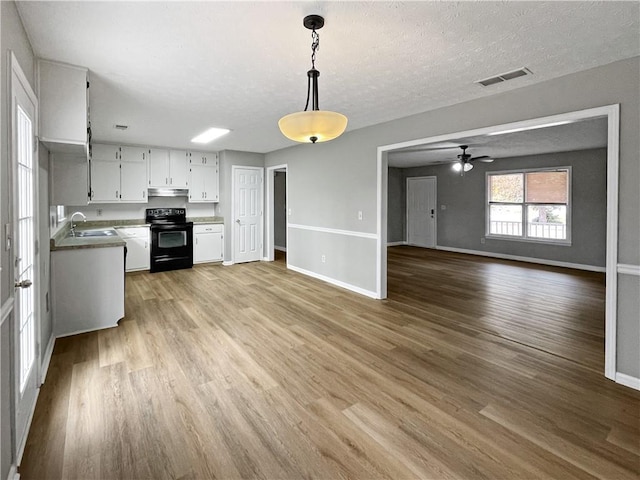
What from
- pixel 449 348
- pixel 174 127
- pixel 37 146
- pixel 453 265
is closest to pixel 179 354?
pixel 37 146

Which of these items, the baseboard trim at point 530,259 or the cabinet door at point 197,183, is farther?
the cabinet door at point 197,183

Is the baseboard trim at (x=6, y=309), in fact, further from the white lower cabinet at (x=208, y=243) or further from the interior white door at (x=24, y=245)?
the white lower cabinet at (x=208, y=243)

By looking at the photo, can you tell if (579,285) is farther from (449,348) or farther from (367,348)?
(367,348)

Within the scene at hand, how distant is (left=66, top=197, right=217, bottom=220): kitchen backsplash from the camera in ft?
21.1

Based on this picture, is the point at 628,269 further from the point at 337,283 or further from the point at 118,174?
the point at 118,174

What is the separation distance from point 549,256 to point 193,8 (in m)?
8.06

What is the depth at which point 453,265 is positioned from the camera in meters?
7.21

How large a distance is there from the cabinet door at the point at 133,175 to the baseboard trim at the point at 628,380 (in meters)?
7.28

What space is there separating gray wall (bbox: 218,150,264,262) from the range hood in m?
0.78

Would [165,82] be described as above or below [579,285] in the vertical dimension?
above

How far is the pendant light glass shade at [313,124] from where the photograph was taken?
205 centimetres

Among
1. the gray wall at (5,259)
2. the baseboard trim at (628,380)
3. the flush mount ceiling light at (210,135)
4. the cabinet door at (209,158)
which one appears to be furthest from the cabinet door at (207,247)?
the baseboard trim at (628,380)

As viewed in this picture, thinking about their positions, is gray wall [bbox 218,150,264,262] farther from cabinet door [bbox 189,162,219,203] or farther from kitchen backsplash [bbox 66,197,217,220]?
kitchen backsplash [bbox 66,197,217,220]

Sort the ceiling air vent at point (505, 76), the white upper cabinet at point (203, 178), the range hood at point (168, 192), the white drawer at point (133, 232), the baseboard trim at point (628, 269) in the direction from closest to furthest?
the baseboard trim at point (628, 269), the ceiling air vent at point (505, 76), the white drawer at point (133, 232), the range hood at point (168, 192), the white upper cabinet at point (203, 178)
